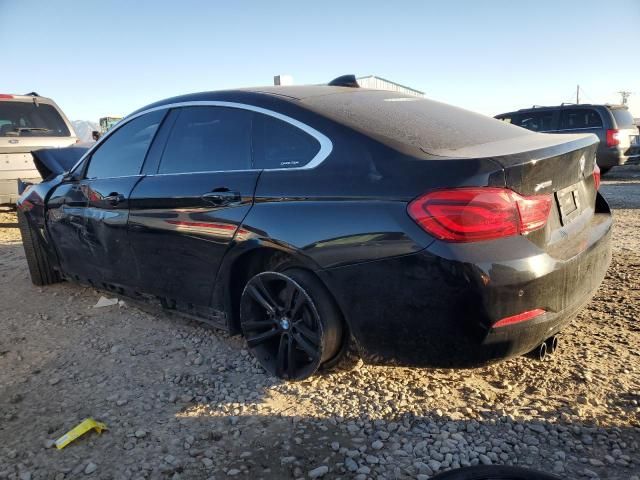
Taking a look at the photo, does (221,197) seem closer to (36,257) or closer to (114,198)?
(114,198)


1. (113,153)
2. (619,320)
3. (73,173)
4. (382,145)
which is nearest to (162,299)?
(113,153)

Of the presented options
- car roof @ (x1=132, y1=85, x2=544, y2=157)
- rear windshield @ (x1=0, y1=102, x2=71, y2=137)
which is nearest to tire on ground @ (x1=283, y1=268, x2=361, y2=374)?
car roof @ (x1=132, y1=85, x2=544, y2=157)

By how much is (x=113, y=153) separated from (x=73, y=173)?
0.57 m

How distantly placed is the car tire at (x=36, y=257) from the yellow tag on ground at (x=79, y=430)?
8.51 ft

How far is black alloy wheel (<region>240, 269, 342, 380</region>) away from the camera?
93.3 inches

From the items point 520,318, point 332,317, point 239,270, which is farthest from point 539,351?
point 239,270

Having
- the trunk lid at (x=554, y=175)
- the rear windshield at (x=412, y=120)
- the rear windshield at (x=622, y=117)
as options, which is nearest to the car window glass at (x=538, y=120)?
the rear windshield at (x=622, y=117)

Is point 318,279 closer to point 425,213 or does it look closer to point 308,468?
point 425,213

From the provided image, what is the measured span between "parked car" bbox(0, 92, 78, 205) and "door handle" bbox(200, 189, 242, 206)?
6199 mm

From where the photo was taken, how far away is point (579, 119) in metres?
11.4

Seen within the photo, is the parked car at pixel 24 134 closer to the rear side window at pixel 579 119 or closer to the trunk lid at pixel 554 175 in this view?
the trunk lid at pixel 554 175

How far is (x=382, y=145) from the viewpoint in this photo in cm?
220

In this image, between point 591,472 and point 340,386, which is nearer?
point 591,472

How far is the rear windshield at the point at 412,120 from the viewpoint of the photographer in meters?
2.31
